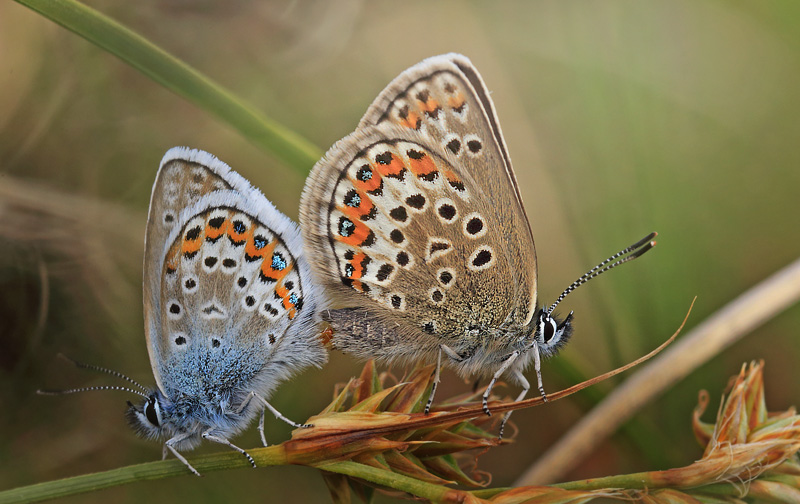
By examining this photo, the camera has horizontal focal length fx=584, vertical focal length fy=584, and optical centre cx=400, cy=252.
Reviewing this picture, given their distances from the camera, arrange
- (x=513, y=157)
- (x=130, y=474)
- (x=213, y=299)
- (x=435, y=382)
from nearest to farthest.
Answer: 1. (x=130, y=474)
2. (x=435, y=382)
3. (x=213, y=299)
4. (x=513, y=157)

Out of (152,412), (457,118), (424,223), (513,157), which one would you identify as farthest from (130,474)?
(513,157)

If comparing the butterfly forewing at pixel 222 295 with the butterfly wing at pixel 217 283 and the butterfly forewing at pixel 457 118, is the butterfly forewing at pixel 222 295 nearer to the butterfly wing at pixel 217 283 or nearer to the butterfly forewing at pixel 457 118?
the butterfly wing at pixel 217 283

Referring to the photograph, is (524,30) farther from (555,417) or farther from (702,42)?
(555,417)

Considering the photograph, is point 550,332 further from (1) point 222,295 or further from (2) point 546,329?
(1) point 222,295

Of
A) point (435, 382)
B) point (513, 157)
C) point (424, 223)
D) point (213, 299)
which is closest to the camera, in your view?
point (435, 382)

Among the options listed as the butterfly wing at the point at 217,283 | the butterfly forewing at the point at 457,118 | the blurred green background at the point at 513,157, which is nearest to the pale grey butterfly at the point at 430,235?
the butterfly forewing at the point at 457,118

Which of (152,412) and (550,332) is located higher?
(550,332)

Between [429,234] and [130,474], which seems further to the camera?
[429,234]
